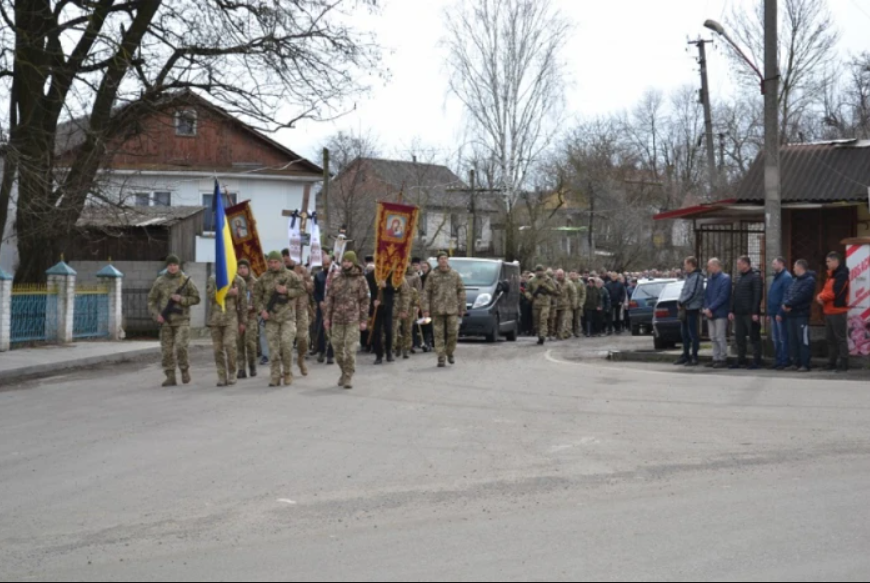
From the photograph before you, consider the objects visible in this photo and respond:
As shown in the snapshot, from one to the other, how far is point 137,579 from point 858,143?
1784 cm

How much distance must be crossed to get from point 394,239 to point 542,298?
7569mm

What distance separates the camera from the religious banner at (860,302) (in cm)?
1712

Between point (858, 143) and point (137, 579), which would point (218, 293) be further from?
point (858, 143)

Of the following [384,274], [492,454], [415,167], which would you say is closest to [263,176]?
[415,167]

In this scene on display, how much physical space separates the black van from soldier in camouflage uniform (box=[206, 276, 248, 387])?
8.88 meters

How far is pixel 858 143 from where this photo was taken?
20578 millimetres

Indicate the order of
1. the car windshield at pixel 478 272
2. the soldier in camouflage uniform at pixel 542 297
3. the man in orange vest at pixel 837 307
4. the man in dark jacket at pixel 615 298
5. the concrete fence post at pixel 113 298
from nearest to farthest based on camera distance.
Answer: the man in orange vest at pixel 837 307 < the car windshield at pixel 478 272 < the soldier in camouflage uniform at pixel 542 297 < the concrete fence post at pixel 113 298 < the man in dark jacket at pixel 615 298

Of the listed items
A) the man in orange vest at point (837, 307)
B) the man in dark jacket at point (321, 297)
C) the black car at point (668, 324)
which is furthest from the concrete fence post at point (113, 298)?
the man in orange vest at point (837, 307)

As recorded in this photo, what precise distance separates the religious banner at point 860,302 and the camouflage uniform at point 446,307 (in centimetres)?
613

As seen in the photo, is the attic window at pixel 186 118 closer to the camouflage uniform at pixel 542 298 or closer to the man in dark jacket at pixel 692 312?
the camouflage uniform at pixel 542 298

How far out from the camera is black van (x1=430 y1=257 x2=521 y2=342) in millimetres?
25031

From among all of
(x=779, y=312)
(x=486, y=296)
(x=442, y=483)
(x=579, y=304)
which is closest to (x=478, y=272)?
(x=486, y=296)

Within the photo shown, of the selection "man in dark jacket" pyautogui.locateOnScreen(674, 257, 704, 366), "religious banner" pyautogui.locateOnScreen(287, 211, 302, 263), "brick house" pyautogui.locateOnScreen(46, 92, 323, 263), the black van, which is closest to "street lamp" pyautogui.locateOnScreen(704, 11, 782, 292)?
"man in dark jacket" pyautogui.locateOnScreen(674, 257, 704, 366)

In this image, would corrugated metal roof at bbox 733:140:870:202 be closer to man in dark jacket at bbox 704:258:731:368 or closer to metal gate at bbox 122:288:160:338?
man in dark jacket at bbox 704:258:731:368
